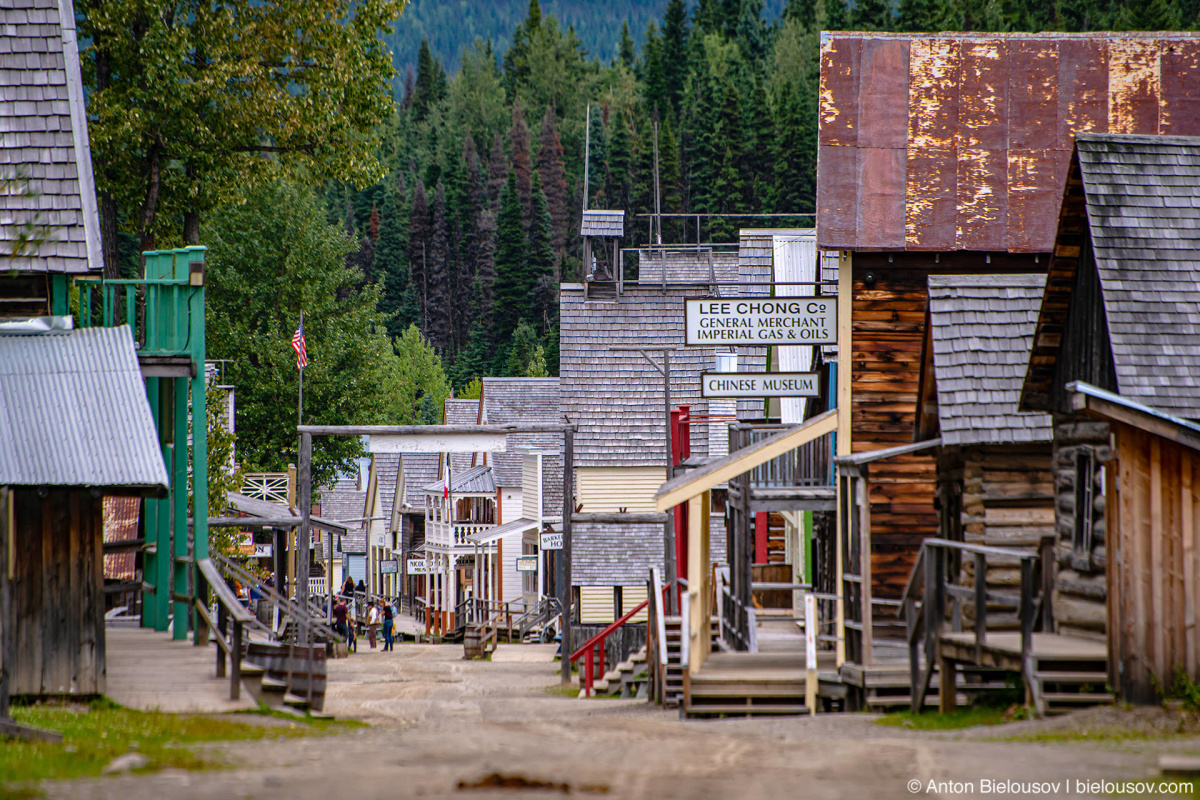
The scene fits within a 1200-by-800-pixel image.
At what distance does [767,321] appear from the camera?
19.4 meters

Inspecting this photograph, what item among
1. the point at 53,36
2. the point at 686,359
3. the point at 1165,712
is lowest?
the point at 1165,712

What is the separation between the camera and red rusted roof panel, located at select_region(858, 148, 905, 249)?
762 inches

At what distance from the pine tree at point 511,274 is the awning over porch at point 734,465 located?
87.2 meters

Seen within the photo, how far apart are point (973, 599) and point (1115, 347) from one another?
3.16m

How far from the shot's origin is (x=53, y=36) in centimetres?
1605

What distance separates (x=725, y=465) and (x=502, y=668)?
12.4m

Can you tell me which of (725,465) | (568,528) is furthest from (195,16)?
(725,465)

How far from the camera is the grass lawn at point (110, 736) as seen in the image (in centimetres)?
900

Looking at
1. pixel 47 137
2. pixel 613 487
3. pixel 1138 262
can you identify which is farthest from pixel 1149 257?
pixel 613 487

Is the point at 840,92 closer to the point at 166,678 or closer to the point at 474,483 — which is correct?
the point at 166,678

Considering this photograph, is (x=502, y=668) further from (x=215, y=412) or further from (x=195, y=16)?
(x=195, y=16)

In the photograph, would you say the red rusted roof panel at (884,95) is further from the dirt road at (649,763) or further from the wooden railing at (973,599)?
the dirt road at (649,763)

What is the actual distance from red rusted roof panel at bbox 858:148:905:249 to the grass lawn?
32.8 feet

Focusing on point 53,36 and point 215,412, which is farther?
point 215,412
